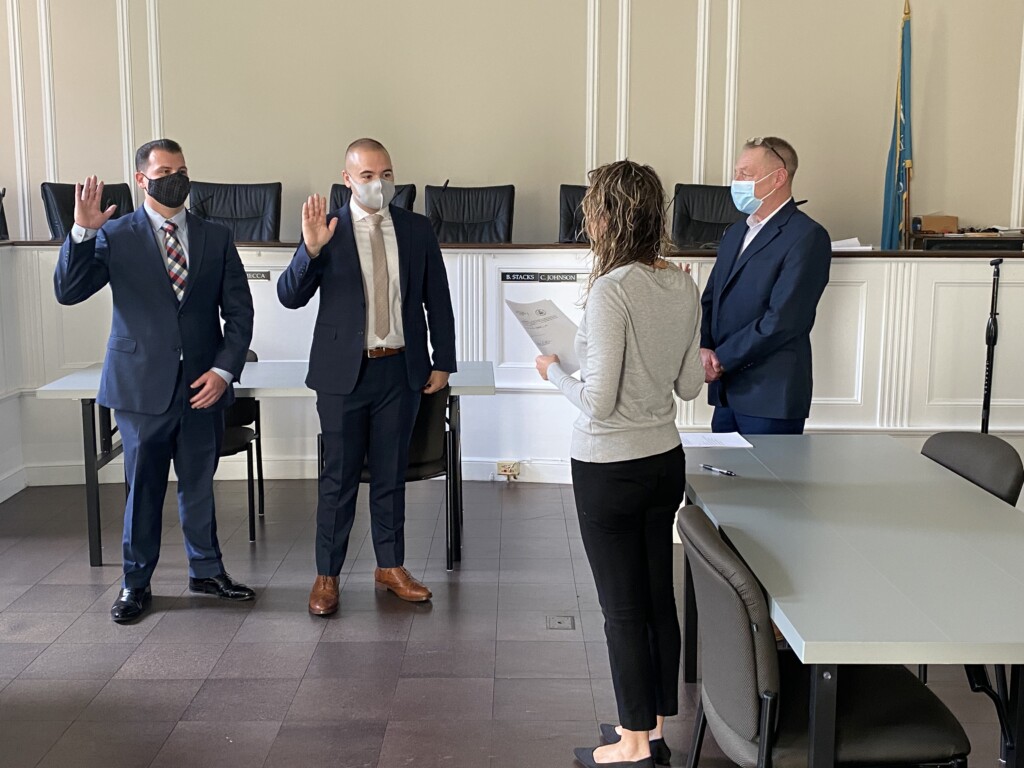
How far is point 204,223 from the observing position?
385 centimetres

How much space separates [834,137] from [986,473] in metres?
5.23

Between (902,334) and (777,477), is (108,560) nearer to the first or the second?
(777,477)

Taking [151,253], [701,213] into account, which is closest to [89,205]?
[151,253]

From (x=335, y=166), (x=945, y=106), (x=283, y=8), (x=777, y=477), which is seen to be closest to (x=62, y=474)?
(x=335, y=166)

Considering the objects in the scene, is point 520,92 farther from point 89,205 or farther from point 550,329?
point 550,329

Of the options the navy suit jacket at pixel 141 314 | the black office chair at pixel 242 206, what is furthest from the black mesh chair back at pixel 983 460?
the black office chair at pixel 242 206

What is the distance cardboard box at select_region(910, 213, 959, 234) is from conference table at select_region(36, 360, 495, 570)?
13.8 ft

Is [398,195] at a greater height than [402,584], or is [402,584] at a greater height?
[398,195]

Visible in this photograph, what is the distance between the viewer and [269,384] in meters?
4.25

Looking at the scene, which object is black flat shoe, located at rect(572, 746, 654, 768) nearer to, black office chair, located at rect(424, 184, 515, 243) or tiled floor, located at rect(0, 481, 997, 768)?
tiled floor, located at rect(0, 481, 997, 768)

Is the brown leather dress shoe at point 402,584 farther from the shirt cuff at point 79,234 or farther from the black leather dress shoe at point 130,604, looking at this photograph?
the shirt cuff at point 79,234

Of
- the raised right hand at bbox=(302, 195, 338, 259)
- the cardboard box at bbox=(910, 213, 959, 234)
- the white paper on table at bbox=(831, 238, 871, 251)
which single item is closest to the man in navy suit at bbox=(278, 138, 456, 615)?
the raised right hand at bbox=(302, 195, 338, 259)

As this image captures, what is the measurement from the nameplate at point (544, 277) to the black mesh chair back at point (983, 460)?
8.90 ft

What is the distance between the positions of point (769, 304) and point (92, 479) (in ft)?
9.38
